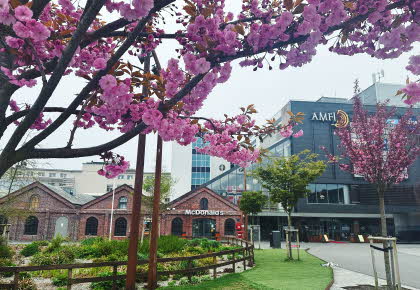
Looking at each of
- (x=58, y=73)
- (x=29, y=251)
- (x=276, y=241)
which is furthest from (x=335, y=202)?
(x=58, y=73)

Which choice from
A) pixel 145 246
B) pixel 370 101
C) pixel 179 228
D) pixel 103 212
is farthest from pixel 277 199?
pixel 370 101

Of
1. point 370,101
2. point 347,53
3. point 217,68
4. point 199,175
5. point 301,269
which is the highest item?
point 370,101

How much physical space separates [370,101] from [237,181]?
950 inches

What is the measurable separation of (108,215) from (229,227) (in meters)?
13.5

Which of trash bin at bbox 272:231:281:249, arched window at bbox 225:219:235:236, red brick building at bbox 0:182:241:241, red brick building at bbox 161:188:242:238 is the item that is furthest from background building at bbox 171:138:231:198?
trash bin at bbox 272:231:281:249

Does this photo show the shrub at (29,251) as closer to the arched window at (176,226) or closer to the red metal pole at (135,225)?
the red metal pole at (135,225)

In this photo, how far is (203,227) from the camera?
3497cm

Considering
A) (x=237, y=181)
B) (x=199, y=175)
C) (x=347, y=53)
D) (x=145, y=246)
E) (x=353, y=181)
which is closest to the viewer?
(x=347, y=53)

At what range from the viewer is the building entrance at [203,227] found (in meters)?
34.7

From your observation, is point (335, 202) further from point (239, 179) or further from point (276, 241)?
point (276, 241)

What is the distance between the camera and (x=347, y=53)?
4438 mm

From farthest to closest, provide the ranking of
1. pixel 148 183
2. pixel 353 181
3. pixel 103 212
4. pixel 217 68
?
pixel 353 181, pixel 103 212, pixel 148 183, pixel 217 68

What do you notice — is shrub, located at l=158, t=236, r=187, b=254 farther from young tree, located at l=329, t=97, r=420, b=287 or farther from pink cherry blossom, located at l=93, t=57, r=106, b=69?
pink cherry blossom, located at l=93, t=57, r=106, b=69

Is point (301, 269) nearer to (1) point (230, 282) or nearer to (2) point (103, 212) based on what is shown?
(1) point (230, 282)
